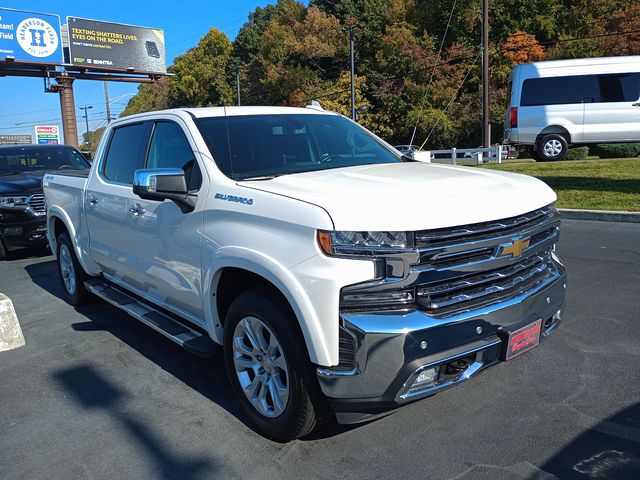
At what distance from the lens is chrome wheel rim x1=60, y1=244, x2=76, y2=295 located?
6258mm

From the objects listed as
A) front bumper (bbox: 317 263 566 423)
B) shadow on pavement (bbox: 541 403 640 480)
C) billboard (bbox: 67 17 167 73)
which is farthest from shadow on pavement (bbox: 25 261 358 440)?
billboard (bbox: 67 17 167 73)

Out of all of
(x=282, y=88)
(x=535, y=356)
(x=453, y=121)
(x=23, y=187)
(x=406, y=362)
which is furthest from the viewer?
(x=282, y=88)

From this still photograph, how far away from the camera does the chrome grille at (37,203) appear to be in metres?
9.18

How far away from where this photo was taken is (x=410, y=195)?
292cm

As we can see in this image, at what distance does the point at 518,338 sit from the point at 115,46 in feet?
176

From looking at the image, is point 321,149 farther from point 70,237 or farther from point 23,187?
point 23,187

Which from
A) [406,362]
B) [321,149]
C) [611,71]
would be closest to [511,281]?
[406,362]

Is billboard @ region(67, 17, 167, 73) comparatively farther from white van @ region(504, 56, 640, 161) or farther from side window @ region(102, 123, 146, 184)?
side window @ region(102, 123, 146, 184)

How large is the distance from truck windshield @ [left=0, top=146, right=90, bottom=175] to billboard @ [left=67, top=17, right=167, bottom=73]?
4110 centimetres

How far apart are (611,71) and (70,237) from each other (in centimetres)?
1671

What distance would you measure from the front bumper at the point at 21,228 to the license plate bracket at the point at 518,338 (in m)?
8.37

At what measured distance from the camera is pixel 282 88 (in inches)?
2197

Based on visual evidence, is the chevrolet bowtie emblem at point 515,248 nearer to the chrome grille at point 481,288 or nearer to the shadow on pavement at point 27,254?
the chrome grille at point 481,288

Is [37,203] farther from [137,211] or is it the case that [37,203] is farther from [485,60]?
[485,60]
